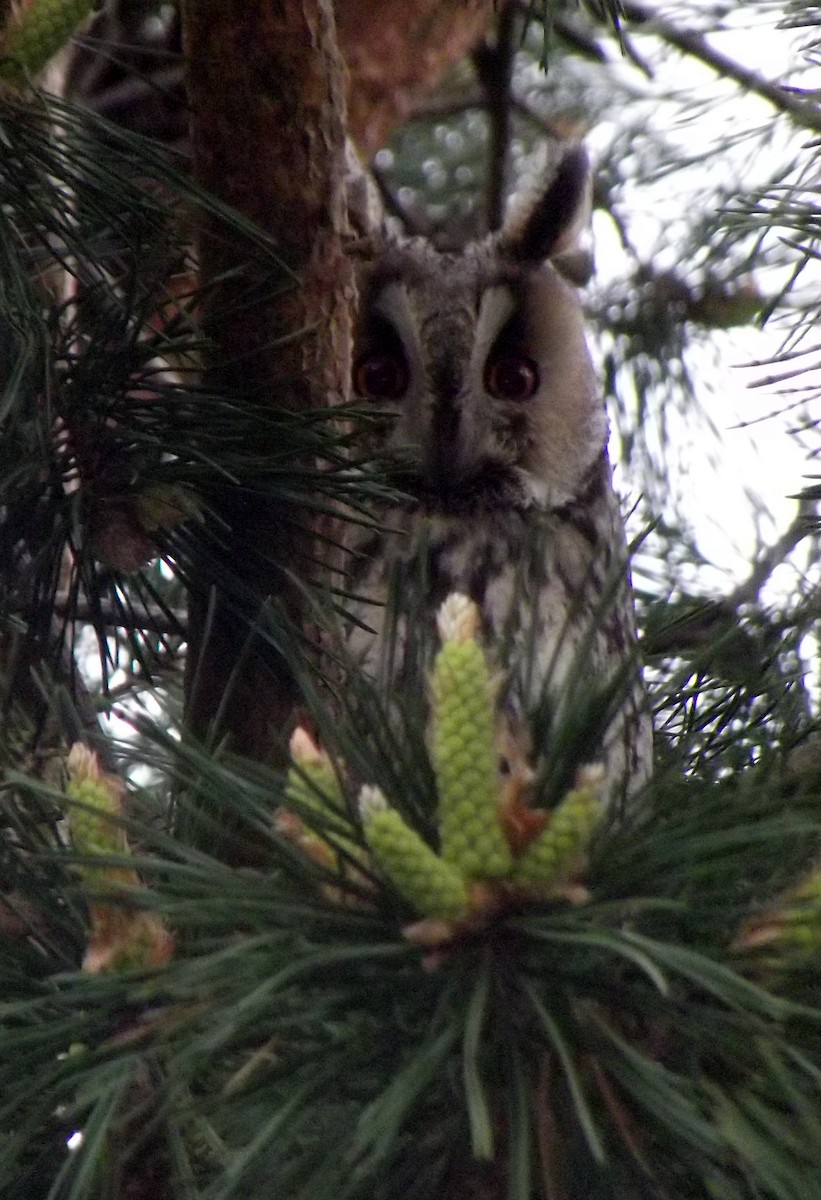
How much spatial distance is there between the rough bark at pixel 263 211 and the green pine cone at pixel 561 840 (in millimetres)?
448

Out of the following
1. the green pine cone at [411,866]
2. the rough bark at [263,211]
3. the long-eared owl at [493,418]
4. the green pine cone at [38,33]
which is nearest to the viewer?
the green pine cone at [411,866]

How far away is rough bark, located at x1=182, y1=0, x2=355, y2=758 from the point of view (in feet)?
→ 3.45

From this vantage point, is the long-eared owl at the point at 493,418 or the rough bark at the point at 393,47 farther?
the rough bark at the point at 393,47

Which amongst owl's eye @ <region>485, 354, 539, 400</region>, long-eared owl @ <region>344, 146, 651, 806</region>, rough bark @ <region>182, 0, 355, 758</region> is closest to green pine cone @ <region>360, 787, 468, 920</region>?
rough bark @ <region>182, 0, 355, 758</region>

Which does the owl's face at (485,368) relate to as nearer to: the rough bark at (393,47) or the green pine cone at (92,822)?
the rough bark at (393,47)

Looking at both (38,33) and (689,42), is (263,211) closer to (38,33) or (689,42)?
(38,33)

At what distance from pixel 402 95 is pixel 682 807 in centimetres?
147

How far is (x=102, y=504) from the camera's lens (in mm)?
916

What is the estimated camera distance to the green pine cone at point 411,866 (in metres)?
0.58

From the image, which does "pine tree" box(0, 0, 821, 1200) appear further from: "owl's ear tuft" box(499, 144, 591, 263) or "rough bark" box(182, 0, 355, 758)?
"owl's ear tuft" box(499, 144, 591, 263)

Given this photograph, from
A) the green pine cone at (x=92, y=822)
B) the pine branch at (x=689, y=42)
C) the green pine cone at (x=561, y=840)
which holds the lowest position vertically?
the green pine cone at (x=561, y=840)

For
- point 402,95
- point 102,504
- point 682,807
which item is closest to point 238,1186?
point 682,807

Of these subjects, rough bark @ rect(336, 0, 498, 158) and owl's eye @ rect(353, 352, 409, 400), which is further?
rough bark @ rect(336, 0, 498, 158)

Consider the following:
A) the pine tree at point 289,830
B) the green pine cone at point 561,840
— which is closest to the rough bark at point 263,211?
the pine tree at point 289,830
